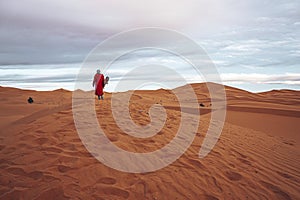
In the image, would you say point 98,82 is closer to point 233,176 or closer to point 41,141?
point 41,141

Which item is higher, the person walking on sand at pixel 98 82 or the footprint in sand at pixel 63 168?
the person walking on sand at pixel 98 82

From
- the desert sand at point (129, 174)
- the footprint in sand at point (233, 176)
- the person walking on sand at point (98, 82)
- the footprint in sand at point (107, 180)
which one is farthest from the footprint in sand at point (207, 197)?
the person walking on sand at point (98, 82)

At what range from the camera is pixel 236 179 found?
460cm

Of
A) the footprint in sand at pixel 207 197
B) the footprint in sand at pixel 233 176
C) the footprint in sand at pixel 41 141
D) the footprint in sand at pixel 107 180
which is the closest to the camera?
the footprint in sand at pixel 207 197

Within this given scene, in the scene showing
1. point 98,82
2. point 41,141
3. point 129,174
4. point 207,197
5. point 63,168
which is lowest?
point 207,197

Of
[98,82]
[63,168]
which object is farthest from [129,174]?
[98,82]

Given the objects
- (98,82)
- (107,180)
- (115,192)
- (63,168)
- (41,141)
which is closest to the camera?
(115,192)

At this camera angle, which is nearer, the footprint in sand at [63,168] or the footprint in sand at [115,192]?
the footprint in sand at [115,192]

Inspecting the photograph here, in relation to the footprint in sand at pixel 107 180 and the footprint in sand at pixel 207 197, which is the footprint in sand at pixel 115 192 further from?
the footprint in sand at pixel 207 197

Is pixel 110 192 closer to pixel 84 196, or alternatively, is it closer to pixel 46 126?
pixel 84 196

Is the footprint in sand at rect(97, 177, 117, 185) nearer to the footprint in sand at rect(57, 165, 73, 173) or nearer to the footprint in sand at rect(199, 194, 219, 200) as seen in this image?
the footprint in sand at rect(57, 165, 73, 173)

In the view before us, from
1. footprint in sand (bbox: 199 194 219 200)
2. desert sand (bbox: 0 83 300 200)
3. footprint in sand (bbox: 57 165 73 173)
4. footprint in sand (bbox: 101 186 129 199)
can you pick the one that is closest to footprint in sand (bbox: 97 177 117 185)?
desert sand (bbox: 0 83 300 200)

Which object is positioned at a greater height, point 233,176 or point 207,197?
point 233,176

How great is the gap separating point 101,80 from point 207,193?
335 inches
